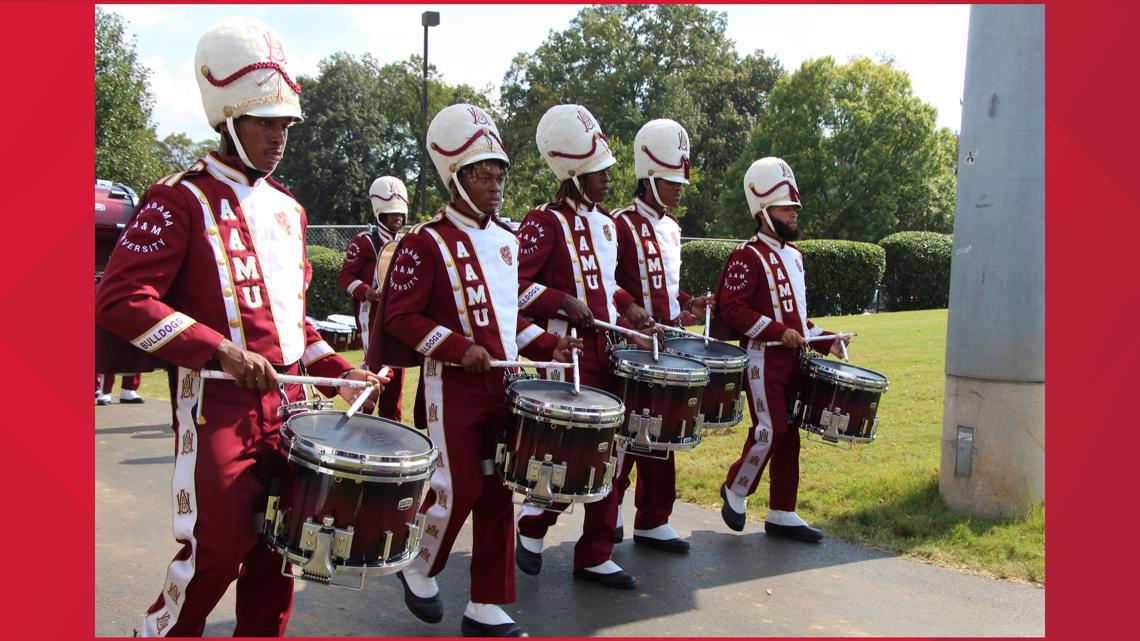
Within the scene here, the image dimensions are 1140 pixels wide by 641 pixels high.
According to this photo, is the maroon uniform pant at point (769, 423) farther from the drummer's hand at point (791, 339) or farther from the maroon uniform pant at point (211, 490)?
the maroon uniform pant at point (211, 490)

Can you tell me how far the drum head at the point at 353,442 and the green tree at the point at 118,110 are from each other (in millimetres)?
25338

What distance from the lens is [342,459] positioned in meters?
3.54

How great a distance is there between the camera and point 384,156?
59.0 m

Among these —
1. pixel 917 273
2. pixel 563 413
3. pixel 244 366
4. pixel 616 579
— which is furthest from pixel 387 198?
pixel 917 273

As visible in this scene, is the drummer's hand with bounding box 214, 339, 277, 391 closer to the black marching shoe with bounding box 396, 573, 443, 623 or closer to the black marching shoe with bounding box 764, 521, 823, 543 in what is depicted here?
the black marching shoe with bounding box 396, 573, 443, 623

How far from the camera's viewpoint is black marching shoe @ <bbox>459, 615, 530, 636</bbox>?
193 inches

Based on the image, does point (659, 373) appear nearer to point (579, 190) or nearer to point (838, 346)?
point (579, 190)

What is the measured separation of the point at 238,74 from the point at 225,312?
94 cm

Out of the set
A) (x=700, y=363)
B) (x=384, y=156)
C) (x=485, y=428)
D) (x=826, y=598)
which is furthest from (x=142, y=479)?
(x=384, y=156)

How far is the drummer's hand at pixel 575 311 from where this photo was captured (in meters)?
5.76

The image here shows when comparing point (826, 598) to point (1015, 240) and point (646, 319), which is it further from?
point (1015, 240)

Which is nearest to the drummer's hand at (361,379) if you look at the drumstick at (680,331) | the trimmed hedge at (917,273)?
the drumstick at (680,331)

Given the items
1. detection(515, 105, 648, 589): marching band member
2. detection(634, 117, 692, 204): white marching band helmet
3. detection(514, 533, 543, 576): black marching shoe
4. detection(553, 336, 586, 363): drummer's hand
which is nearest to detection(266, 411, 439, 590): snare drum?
detection(553, 336, 586, 363): drummer's hand

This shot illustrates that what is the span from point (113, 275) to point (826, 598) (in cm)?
431
